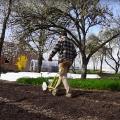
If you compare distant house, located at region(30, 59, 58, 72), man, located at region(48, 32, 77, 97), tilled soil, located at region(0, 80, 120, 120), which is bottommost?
tilled soil, located at region(0, 80, 120, 120)

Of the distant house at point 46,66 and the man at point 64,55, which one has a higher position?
the distant house at point 46,66

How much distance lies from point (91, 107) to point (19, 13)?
16435mm

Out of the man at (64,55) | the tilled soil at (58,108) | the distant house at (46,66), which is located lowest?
the tilled soil at (58,108)

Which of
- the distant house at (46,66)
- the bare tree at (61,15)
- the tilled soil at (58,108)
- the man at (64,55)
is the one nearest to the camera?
the tilled soil at (58,108)

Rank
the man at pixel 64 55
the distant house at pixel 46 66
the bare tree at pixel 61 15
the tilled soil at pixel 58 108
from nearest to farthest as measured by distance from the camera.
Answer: the tilled soil at pixel 58 108
the man at pixel 64 55
the bare tree at pixel 61 15
the distant house at pixel 46 66

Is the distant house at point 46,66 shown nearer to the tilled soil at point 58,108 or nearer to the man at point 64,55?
the man at point 64,55

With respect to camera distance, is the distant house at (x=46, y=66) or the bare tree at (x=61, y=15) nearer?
the bare tree at (x=61, y=15)

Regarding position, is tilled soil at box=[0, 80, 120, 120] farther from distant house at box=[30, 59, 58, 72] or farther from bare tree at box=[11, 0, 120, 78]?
distant house at box=[30, 59, 58, 72]

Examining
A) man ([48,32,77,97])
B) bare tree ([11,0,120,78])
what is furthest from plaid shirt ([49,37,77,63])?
bare tree ([11,0,120,78])

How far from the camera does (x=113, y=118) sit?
9.72 metres

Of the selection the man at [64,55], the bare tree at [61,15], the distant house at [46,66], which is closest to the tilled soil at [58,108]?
the man at [64,55]

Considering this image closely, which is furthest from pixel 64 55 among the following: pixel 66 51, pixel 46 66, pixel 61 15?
pixel 46 66

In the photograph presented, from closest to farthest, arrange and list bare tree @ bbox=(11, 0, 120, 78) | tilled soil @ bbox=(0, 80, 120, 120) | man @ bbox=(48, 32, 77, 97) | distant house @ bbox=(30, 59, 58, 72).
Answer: tilled soil @ bbox=(0, 80, 120, 120), man @ bbox=(48, 32, 77, 97), bare tree @ bbox=(11, 0, 120, 78), distant house @ bbox=(30, 59, 58, 72)

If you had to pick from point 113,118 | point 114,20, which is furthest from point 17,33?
point 113,118
